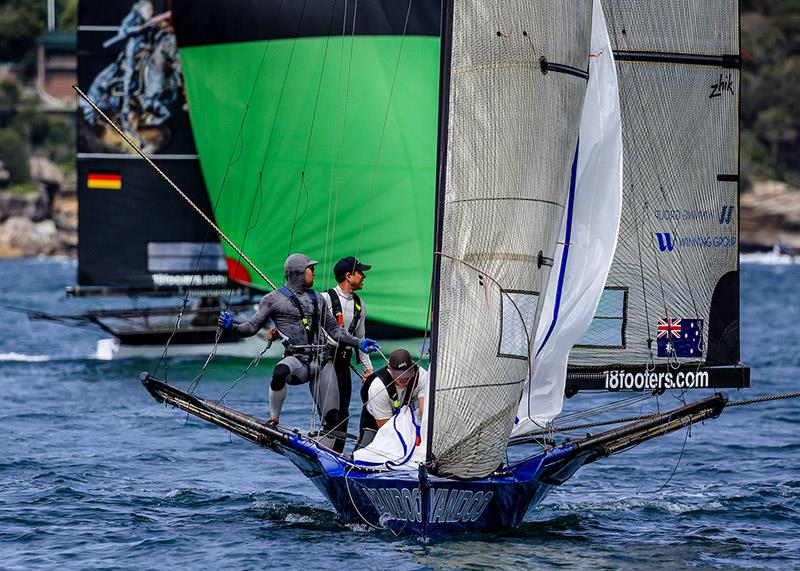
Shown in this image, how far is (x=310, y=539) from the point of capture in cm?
1241

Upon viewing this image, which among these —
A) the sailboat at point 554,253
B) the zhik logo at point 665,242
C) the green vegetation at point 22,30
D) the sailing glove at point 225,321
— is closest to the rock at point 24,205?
the green vegetation at point 22,30

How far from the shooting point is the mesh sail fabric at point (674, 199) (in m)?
13.7

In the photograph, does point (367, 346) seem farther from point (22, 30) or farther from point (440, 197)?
point (22, 30)

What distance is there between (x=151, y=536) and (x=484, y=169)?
424 centimetres

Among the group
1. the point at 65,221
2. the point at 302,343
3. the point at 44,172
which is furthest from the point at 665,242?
the point at 44,172

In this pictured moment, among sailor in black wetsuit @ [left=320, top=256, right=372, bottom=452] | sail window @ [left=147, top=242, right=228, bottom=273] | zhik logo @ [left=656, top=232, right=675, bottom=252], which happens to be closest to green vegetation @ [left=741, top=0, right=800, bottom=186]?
sail window @ [left=147, top=242, right=228, bottom=273]

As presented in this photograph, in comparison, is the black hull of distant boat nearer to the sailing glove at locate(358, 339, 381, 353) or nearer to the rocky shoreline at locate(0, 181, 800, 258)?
the sailing glove at locate(358, 339, 381, 353)

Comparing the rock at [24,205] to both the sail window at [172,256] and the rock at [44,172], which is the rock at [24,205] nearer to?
the rock at [44,172]

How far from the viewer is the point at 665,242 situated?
13.9 metres

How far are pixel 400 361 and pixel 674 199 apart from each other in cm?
324

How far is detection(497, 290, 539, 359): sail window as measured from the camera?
1135 cm

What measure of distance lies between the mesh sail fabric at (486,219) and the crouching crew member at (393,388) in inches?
42.2

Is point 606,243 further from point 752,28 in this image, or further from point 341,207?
point 752,28

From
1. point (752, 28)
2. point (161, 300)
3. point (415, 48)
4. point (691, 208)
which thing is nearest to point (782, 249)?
point (752, 28)
